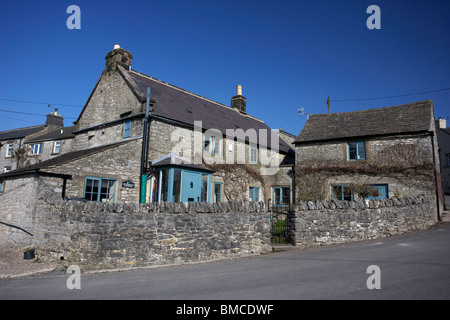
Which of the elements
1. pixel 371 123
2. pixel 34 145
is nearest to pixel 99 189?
pixel 371 123

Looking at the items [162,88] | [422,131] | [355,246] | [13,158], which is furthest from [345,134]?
[13,158]

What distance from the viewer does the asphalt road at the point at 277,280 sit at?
18.4ft

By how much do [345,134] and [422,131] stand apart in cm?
442

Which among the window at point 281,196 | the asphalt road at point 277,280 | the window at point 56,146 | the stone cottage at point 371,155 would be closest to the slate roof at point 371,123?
the stone cottage at point 371,155

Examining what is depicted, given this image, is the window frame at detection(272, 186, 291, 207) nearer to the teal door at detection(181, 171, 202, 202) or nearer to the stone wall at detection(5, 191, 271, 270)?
the teal door at detection(181, 171, 202, 202)

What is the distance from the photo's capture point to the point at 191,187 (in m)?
16.3

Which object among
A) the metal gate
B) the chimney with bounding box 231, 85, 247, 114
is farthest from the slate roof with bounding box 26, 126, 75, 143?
the metal gate

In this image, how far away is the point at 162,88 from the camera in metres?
21.6

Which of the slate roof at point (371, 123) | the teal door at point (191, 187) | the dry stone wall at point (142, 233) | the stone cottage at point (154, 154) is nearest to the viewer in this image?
the dry stone wall at point (142, 233)

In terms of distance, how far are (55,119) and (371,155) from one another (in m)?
37.3

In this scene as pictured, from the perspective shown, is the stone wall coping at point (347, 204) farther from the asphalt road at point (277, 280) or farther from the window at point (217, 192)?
the window at point (217, 192)

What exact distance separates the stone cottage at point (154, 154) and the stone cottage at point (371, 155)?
8.51 feet

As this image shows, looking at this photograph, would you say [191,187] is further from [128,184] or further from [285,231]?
[285,231]
